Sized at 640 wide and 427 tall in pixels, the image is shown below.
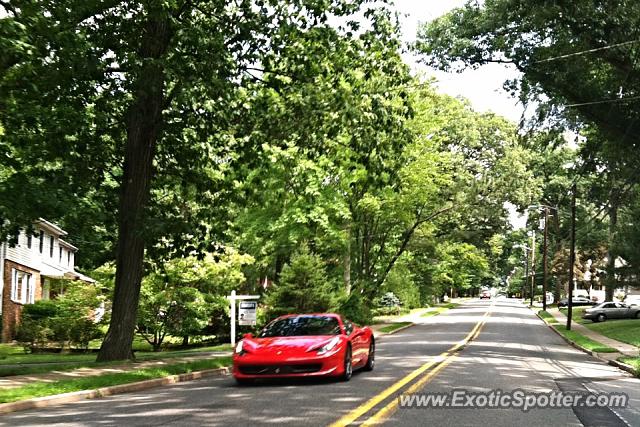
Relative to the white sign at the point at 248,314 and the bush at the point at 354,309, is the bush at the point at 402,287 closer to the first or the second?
the bush at the point at 354,309

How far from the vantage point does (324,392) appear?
35.8 ft

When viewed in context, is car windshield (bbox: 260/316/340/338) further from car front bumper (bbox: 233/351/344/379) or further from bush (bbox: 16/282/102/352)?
bush (bbox: 16/282/102/352)

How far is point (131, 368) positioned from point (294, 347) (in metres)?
5.38

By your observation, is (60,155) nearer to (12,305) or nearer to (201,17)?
(201,17)

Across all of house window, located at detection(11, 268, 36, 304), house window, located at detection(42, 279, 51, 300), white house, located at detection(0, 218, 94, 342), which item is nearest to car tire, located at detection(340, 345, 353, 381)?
white house, located at detection(0, 218, 94, 342)

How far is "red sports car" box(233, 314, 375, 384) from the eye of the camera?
12.0 metres

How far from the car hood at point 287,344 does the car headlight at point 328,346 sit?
2.2 inches

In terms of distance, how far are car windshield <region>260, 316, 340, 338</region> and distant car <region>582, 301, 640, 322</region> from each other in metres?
41.4

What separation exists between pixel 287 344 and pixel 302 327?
1.14m

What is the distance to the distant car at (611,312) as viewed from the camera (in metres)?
49.7

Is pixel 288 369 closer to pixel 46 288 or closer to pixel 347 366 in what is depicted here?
pixel 347 366

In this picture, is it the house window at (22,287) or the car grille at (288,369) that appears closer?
the car grille at (288,369)

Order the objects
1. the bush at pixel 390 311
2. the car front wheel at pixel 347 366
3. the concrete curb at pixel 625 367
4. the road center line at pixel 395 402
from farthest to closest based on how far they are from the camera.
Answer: the bush at pixel 390 311
the concrete curb at pixel 625 367
the car front wheel at pixel 347 366
the road center line at pixel 395 402

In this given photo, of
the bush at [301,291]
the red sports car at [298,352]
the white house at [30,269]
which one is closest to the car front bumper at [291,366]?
the red sports car at [298,352]
